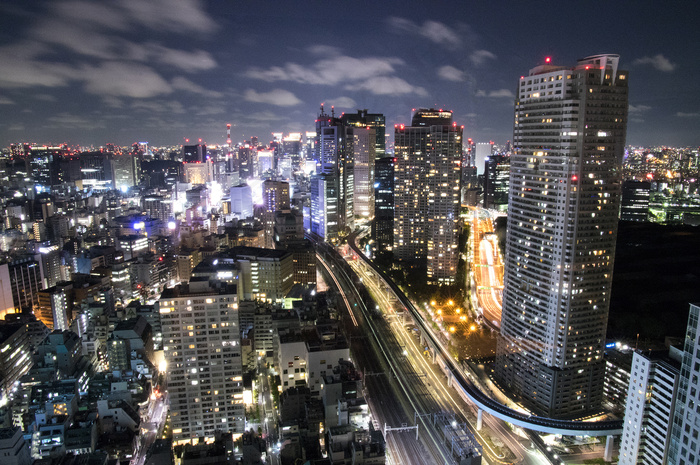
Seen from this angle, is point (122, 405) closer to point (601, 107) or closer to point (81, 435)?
point (81, 435)

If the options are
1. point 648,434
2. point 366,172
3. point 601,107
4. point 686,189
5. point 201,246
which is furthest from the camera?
point 366,172

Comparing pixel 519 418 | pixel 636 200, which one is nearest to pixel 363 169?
pixel 636 200

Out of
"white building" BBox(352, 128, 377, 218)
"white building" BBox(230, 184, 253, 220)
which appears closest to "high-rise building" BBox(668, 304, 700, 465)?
"white building" BBox(352, 128, 377, 218)

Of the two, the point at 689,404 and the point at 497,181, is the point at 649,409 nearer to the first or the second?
the point at 689,404

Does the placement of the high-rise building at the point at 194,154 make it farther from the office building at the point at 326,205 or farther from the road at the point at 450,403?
the road at the point at 450,403

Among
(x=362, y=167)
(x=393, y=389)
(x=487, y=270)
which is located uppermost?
(x=362, y=167)

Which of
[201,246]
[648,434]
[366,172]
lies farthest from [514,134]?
[366,172]
